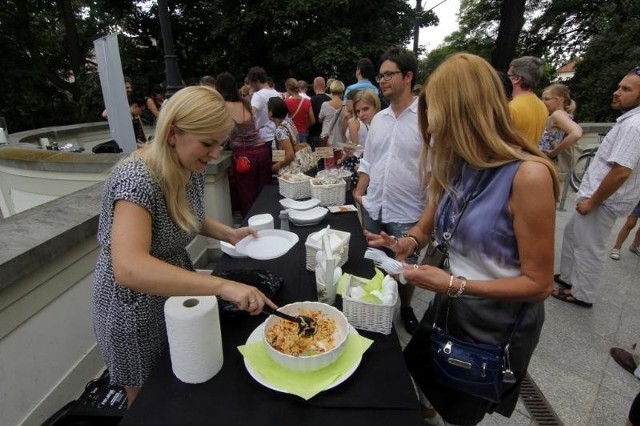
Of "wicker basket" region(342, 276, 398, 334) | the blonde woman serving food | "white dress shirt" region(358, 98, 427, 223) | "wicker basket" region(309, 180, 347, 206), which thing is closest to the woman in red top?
"wicker basket" region(309, 180, 347, 206)

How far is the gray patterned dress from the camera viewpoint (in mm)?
1191

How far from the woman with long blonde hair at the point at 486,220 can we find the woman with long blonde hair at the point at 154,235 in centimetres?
76

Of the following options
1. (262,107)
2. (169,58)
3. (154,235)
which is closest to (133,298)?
(154,235)

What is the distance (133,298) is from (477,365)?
1360 mm

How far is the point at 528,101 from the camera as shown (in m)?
2.87

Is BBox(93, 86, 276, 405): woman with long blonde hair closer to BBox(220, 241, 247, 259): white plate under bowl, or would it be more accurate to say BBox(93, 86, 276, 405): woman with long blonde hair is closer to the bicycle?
BBox(220, 241, 247, 259): white plate under bowl

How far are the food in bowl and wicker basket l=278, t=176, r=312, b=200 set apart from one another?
1.78 m

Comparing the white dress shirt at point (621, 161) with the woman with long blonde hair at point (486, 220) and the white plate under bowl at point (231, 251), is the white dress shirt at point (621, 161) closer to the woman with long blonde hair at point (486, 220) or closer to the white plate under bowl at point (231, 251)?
the woman with long blonde hair at point (486, 220)

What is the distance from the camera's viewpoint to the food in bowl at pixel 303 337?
1.19 m

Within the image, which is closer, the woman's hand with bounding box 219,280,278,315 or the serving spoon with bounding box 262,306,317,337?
the woman's hand with bounding box 219,280,278,315

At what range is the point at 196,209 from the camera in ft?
5.02

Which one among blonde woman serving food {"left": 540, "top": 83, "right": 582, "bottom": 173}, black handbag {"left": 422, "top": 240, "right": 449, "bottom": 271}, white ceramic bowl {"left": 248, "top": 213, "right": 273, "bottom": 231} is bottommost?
white ceramic bowl {"left": 248, "top": 213, "right": 273, "bottom": 231}

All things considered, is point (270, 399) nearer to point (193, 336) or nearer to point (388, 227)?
point (193, 336)

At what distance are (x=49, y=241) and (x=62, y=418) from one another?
2.73 feet
